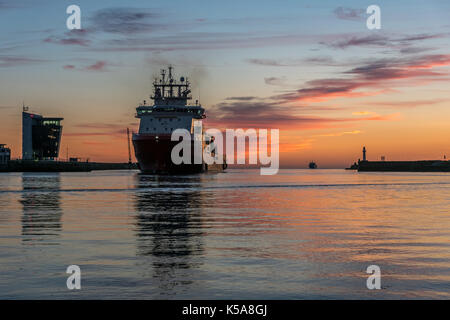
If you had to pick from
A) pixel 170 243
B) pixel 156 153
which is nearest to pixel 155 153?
pixel 156 153

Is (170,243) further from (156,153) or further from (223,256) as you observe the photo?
(156,153)

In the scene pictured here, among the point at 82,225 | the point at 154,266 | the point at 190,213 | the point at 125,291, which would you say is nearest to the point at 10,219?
the point at 82,225

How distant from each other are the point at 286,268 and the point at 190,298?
134 inches

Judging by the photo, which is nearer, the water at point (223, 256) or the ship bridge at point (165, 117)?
the water at point (223, 256)

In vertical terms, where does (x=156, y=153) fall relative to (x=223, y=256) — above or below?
above

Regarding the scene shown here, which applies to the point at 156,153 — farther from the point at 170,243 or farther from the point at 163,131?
the point at 170,243

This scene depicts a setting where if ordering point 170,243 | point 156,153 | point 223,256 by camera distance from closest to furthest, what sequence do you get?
point 223,256, point 170,243, point 156,153

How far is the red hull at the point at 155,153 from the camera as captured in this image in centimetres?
9144

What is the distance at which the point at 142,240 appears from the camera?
15984 mm

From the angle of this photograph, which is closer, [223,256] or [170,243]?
[223,256]

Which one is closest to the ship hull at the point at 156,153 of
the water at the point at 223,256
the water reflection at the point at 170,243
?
the water reflection at the point at 170,243

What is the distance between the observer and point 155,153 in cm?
9256

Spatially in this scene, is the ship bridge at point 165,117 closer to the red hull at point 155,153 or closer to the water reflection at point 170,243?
the red hull at point 155,153

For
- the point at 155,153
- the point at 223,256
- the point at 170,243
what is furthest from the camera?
the point at 155,153
